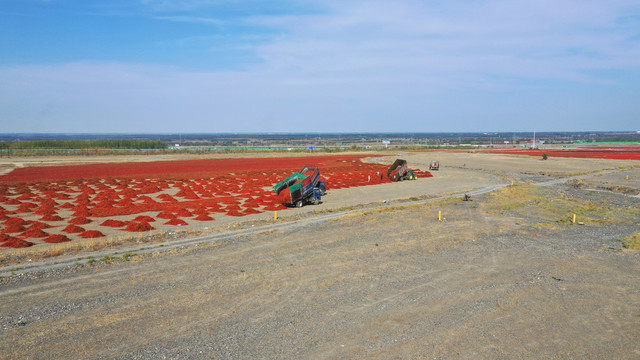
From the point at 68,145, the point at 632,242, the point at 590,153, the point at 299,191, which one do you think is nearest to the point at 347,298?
the point at 632,242

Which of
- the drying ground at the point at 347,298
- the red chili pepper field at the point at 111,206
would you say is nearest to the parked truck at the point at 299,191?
the red chili pepper field at the point at 111,206

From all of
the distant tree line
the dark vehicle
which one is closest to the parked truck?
the dark vehicle

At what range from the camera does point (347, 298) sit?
15.3 meters

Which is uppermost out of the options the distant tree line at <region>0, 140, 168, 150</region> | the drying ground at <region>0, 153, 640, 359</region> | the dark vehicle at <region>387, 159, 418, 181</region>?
the distant tree line at <region>0, 140, 168, 150</region>

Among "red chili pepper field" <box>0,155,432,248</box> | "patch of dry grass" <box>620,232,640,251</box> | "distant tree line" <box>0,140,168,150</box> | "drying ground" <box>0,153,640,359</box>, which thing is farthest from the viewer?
"distant tree line" <box>0,140,168,150</box>

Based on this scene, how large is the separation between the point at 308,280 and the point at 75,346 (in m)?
8.64

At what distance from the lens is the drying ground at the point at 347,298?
11.8m

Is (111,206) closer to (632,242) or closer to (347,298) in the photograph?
(347,298)

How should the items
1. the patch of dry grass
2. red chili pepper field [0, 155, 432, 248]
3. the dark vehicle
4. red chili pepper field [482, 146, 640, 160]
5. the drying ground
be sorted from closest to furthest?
the drying ground
the patch of dry grass
red chili pepper field [0, 155, 432, 248]
the dark vehicle
red chili pepper field [482, 146, 640, 160]

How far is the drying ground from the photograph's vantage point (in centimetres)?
1182

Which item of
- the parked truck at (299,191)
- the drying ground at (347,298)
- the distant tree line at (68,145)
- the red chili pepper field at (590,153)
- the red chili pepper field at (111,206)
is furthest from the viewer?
the distant tree line at (68,145)

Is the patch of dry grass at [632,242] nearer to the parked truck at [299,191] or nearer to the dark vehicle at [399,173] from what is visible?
the parked truck at [299,191]

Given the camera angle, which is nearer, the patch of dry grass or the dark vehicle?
the patch of dry grass

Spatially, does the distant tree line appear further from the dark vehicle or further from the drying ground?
the drying ground
